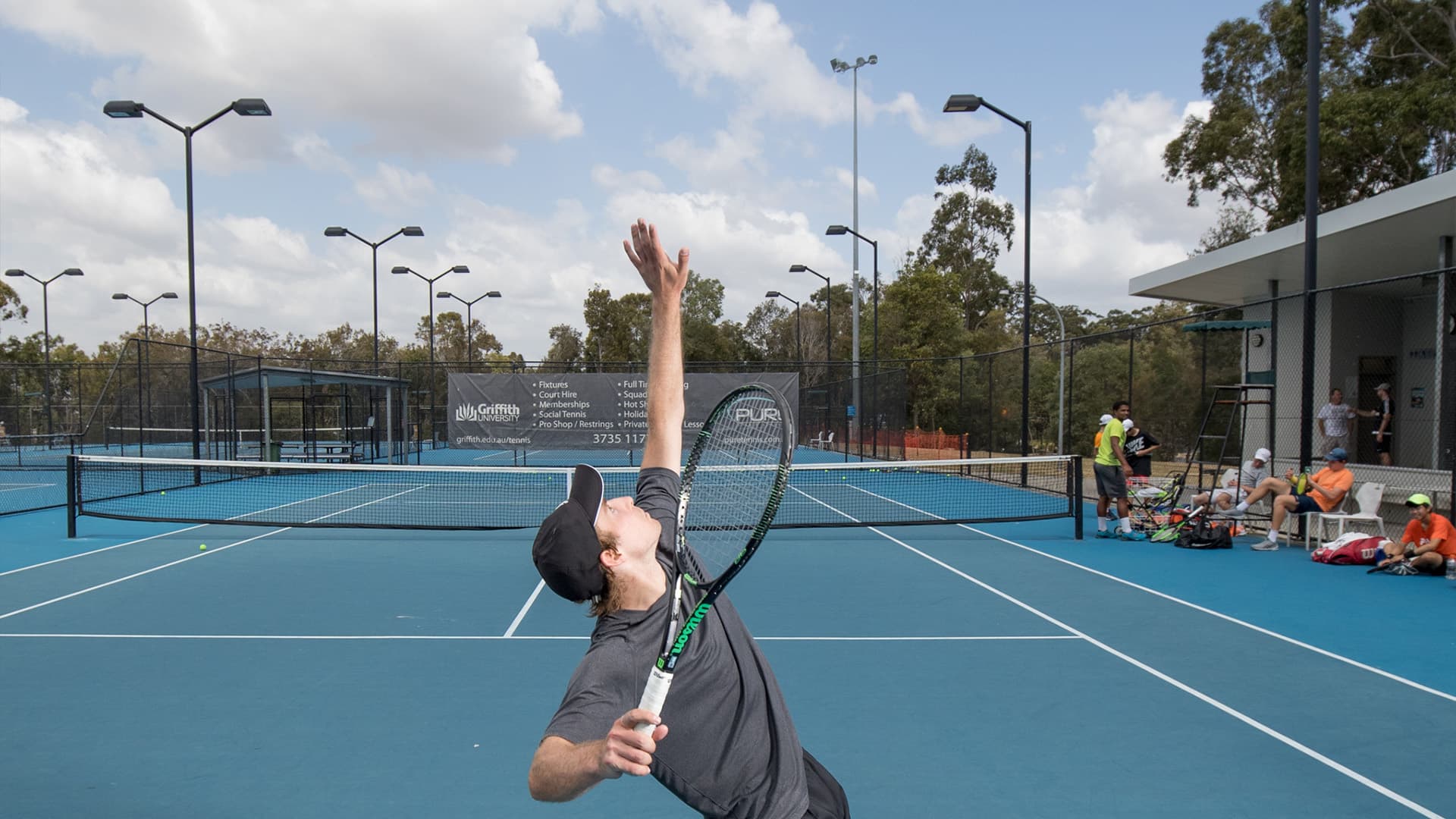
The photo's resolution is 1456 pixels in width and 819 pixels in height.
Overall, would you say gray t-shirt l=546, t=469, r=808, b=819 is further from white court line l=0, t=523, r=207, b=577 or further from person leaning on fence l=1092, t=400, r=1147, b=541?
person leaning on fence l=1092, t=400, r=1147, b=541

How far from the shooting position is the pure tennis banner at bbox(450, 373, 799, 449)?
21656mm

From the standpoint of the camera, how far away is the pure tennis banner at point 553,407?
2166 cm

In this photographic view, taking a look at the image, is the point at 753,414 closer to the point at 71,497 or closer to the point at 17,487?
the point at 71,497

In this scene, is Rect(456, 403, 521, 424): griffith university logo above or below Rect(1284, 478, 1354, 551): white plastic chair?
above

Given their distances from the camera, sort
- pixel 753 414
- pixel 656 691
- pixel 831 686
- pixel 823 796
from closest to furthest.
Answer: pixel 656 691 → pixel 823 796 → pixel 753 414 → pixel 831 686

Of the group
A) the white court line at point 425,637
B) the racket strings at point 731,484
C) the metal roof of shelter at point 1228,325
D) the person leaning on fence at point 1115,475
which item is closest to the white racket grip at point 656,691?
the racket strings at point 731,484

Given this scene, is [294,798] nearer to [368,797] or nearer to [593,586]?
[368,797]

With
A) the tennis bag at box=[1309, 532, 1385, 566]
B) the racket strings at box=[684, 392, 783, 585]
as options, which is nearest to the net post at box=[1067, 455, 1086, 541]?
the tennis bag at box=[1309, 532, 1385, 566]

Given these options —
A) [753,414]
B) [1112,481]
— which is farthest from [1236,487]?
[753,414]

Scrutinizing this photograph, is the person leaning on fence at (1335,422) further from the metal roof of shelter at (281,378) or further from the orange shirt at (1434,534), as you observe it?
the metal roof of shelter at (281,378)

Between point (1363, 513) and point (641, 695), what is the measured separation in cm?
1130

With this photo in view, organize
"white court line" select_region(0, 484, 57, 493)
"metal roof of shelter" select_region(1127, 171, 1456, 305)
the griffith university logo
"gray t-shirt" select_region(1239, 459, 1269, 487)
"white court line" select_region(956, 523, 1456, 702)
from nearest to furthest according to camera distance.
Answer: "white court line" select_region(956, 523, 1456, 702)
"metal roof of shelter" select_region(1127, 171, 1456, 305)
"gray t-shirt" select_region(1239, 459, 1269, 487)
"white court line" select_region(0, 484, 57, 493)
the griffith university logo

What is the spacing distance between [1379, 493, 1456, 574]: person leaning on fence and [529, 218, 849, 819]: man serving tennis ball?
9.06 metres

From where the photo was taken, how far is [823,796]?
2.39 metres
